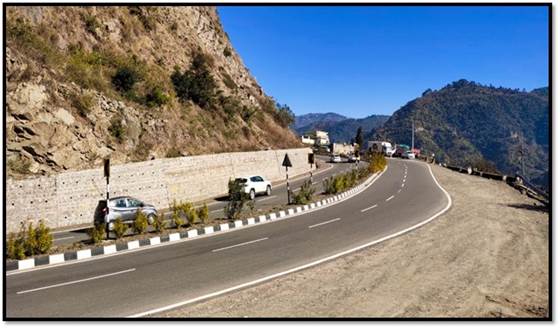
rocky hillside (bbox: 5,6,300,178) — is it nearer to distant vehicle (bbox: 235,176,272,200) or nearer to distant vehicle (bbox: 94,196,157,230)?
distant vehicle (bbox: 94,196,157,230)

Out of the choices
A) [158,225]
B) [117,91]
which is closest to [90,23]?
[117,91]

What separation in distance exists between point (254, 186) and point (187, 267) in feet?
64.2

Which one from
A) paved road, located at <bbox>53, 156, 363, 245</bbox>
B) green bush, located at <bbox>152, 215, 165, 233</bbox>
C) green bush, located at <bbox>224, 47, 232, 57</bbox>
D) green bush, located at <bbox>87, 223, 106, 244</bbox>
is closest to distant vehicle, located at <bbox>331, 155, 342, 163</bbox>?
green bush, located at <bbox>224, 47, 232, 57</bbox>

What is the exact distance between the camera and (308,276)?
1090 cm

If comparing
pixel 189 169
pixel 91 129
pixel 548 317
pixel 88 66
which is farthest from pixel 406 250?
pixel 88 66

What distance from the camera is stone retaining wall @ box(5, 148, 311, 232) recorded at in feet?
67.5

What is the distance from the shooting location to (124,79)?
34406 millimetres

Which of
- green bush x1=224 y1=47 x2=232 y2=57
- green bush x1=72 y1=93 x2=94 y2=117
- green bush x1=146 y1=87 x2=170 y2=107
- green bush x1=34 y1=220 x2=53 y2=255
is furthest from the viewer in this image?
green bush x1=224 y1=47 x2=232 y2=57

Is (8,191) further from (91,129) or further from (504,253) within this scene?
(504,253)

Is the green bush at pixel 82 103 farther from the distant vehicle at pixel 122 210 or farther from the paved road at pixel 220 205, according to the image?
the distant vehicle at pixel 122 210

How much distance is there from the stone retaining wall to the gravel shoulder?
609 inches

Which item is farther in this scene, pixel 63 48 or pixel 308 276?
A: pixel 63 48

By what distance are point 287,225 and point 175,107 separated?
23133 millimetres

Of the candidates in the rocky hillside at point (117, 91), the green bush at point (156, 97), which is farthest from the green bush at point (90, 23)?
the green bush at point (156, 97)
